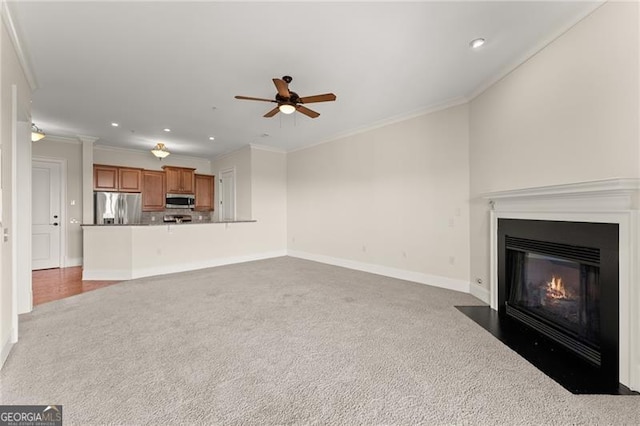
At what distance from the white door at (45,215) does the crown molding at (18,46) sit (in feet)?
10.6

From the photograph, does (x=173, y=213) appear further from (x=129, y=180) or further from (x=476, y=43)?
(x=476, y=43)

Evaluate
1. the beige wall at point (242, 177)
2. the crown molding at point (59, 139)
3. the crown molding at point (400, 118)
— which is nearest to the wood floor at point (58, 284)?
the crown molding at point (59, 139)

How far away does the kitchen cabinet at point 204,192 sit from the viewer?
24.4 ft

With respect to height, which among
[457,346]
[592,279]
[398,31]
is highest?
[398,31]

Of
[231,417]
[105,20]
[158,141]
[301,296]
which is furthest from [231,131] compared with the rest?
[231,417]

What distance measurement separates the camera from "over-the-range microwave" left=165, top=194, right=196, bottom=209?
698cm

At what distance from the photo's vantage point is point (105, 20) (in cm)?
217

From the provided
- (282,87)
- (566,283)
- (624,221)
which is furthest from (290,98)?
(566,283)

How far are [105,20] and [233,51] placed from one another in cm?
104

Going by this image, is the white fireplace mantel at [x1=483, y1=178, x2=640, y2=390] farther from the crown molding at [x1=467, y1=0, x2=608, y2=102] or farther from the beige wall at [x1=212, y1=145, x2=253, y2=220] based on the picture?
the beige wall at [x1=212, y1=145, x2=253, y2=220]

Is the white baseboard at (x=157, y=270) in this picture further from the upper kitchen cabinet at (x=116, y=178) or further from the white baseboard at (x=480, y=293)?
the white baseboard at (x=480, y=293)

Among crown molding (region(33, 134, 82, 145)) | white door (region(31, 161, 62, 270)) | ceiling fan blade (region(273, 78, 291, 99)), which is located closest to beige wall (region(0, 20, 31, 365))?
ceiling fan blade (region(273, 78, 291, 99))

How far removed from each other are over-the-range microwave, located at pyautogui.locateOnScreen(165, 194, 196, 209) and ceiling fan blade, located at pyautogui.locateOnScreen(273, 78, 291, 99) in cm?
553

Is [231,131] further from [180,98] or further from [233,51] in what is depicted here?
[233,51]
